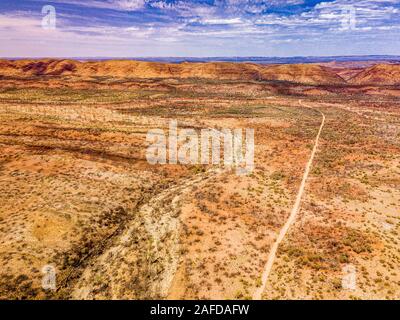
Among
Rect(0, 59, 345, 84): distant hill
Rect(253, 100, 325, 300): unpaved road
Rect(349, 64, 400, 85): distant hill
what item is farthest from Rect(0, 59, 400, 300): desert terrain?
Rect(349, 64, 400, 85): distant hill

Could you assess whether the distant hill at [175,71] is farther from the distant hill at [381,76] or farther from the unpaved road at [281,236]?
the unpaved road at [281,236]

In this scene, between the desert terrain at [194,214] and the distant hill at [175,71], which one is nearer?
the desert terrain at [194,214]

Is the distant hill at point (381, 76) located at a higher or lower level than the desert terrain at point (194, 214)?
higher

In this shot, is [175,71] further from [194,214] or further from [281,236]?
[281,236]

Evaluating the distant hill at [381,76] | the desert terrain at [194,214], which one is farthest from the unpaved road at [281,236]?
the distant hill at [381,76]

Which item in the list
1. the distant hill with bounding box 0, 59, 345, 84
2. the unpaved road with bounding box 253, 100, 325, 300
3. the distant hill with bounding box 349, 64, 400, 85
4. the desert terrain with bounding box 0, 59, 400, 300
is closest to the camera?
the unpaved road with bounding box 253, 100, 325, 300

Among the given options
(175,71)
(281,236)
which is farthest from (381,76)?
(281,236)

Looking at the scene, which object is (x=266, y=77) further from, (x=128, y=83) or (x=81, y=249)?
(x=81, y=249)

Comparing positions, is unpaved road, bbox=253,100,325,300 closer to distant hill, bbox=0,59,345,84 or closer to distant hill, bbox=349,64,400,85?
distant hill, bbox=0,59,345,84
